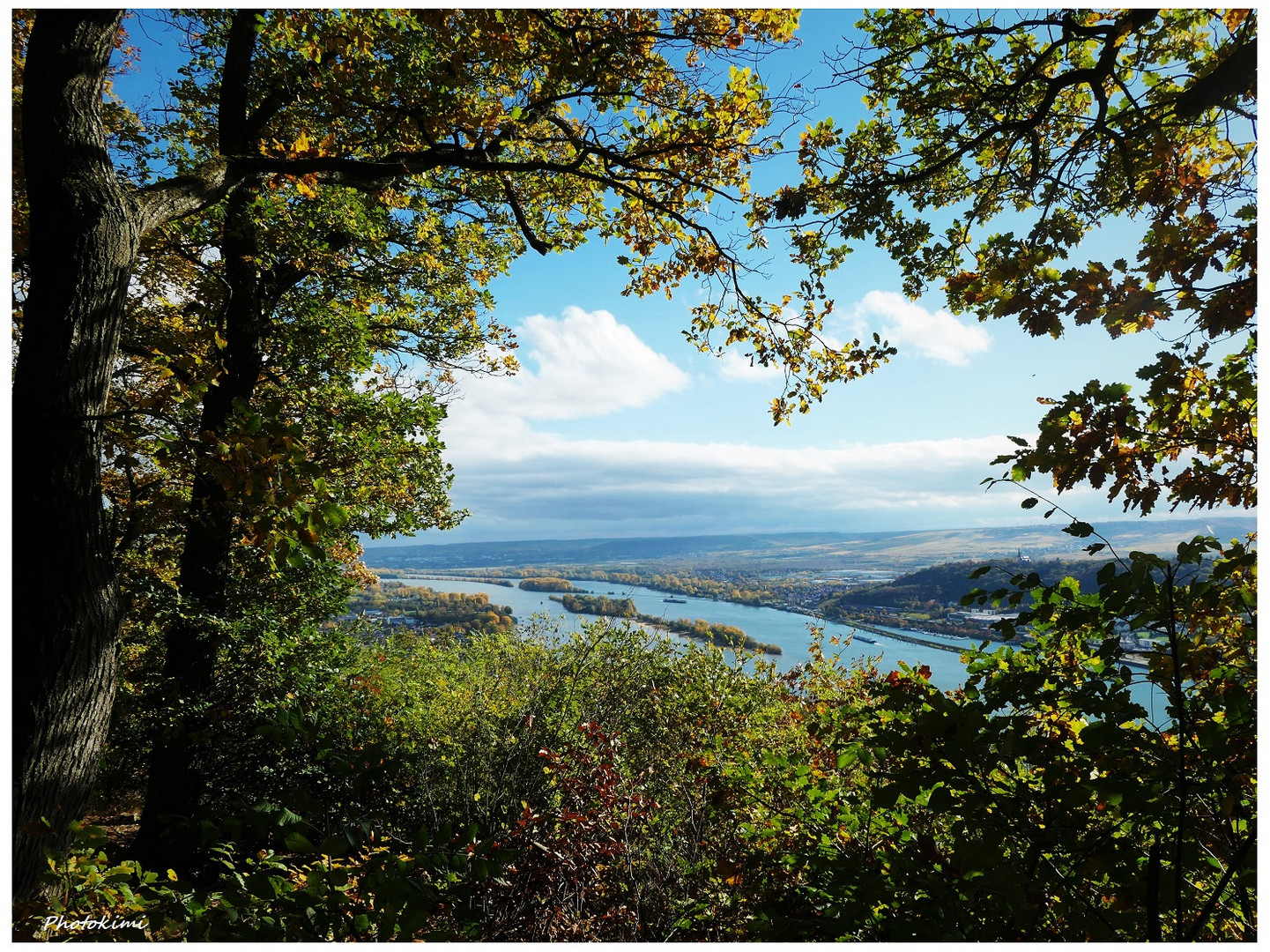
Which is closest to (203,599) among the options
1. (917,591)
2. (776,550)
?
(917,591)

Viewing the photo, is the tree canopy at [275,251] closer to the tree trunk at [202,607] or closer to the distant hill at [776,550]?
the tree trunk at [202,607]

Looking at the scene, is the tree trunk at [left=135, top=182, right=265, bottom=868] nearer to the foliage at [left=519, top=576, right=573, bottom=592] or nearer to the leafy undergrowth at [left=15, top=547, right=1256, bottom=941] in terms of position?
the leafy undergrowth at [left=15, top=547, right=1256, bottom=941]

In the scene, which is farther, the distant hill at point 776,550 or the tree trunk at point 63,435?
the distant hill at point 776,550

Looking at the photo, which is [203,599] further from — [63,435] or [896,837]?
[896,837]

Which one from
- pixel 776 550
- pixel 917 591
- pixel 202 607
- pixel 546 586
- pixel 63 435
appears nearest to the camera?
pixel 63 435

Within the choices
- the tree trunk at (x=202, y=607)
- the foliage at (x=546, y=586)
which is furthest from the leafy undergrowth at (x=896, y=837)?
the foliage at (x=546, y=586)

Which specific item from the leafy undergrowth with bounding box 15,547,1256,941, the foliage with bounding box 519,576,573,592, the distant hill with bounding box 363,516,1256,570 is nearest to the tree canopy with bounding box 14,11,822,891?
the leafy undergrowth with bounding box 15,547,1256,941
